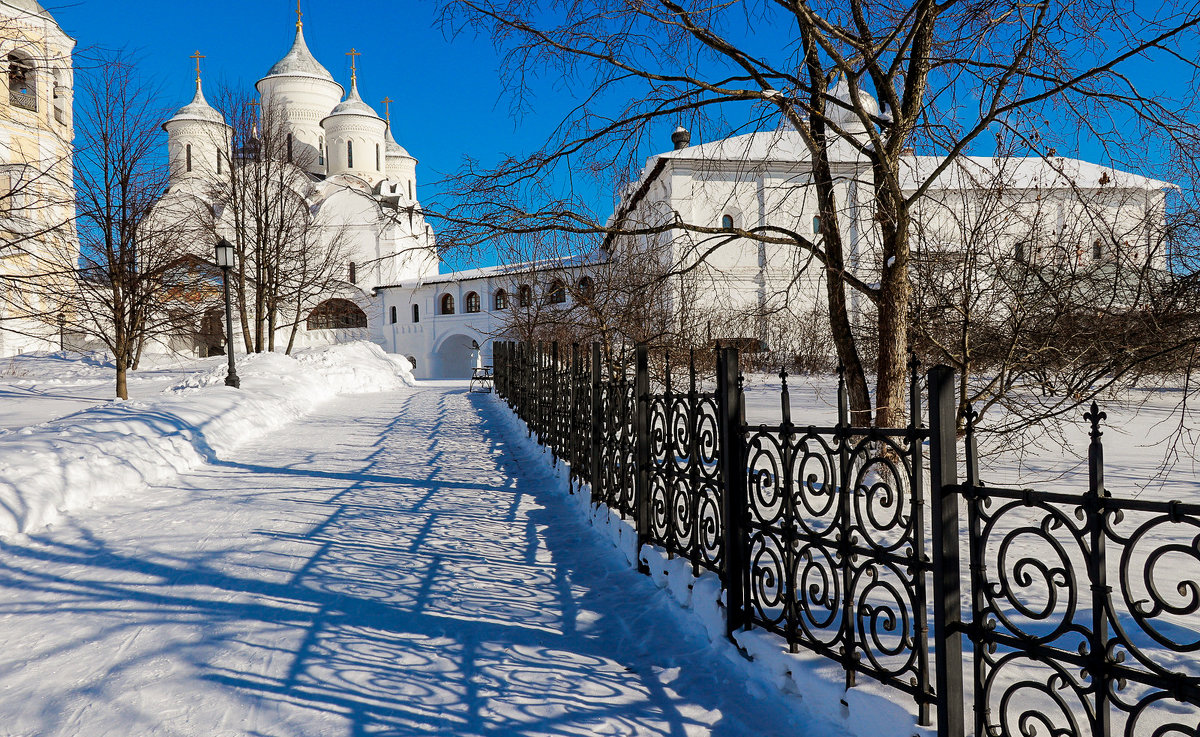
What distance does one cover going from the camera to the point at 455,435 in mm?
12773

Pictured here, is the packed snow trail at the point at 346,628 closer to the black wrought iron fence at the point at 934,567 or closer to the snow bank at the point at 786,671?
the snow bank at the point at 786,671

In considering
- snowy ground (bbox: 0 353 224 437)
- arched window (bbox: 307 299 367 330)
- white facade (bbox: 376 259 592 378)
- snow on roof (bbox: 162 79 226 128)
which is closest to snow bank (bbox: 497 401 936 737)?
snowy ground (bbox: 0 353 224 437)

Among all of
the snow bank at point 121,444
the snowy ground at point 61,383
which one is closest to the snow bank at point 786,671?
the snow bank at point 121,444

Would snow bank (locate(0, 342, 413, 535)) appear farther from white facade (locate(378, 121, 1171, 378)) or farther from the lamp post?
white facade (locate(378, 121, 1171, 378))

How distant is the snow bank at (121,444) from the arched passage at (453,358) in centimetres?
3297

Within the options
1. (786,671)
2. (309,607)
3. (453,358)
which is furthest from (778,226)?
(453,358)

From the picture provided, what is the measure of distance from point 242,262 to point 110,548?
21720 mm

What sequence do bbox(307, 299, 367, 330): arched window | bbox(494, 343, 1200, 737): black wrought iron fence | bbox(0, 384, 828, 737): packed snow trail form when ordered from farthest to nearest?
1. bbox(307, 299, 367, 330): arched window
2. bbox(0, 384, 828, 737): packed snow trail
3. bbox(494, 343, 1200, 737): black wrought iron fence

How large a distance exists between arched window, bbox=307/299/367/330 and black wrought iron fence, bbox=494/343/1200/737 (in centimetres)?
4361

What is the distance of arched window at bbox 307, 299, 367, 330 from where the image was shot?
152 feet

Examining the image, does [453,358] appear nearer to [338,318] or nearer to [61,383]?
[338,318]

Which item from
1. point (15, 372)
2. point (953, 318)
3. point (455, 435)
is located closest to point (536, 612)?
point (953, 318)

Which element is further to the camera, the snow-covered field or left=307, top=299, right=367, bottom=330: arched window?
left=307, top=299, right=367, bottom=330: arched window

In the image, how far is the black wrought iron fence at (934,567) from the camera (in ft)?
6.64
